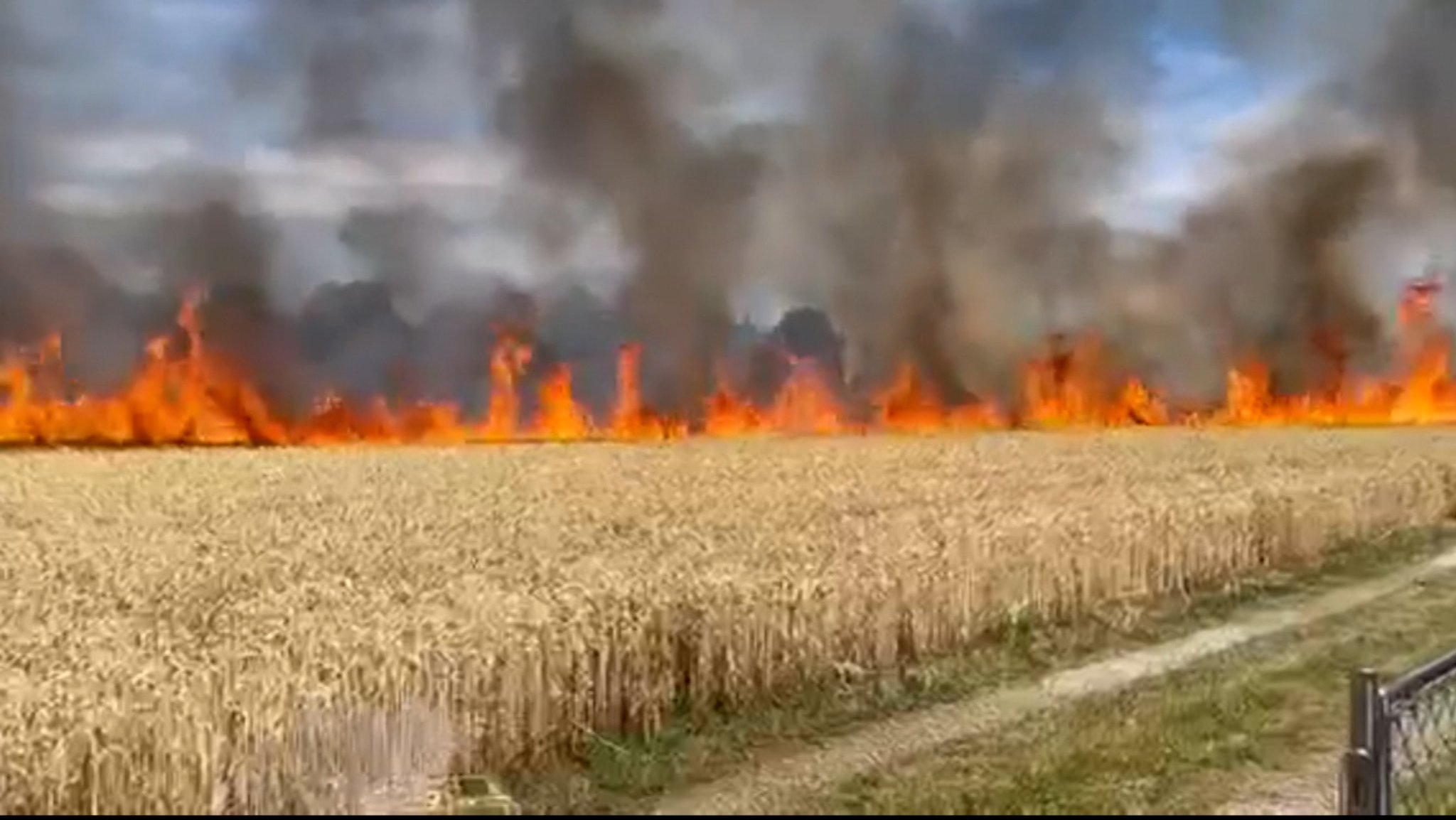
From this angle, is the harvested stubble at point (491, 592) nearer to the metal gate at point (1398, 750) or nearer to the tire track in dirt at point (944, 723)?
the tire track in dirt at point (944, 723)

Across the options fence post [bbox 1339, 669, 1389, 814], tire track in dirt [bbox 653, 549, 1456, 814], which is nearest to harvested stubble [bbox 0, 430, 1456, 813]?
tire track in dirt [bbox 653, 549, 1456, 814]

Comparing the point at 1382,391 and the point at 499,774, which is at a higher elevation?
the point at 1382,391

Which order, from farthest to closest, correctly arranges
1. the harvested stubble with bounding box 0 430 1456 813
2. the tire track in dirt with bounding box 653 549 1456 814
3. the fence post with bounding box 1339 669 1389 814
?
1. the tire track in dirt with bounding box 653 549 1456 814
2. the harvested stubble with bounding box 0 430 1456 813
3. the fence post with bounding box 1339 669 1389 814

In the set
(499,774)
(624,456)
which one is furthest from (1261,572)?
(624,456)

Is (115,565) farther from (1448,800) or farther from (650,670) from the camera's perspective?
(1448,800)

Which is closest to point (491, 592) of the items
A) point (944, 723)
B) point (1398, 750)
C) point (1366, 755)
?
point (944, 723)

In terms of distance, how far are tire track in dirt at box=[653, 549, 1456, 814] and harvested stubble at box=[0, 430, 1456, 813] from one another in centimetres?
111

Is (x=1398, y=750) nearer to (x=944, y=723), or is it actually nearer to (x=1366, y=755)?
(x=944, y=723)

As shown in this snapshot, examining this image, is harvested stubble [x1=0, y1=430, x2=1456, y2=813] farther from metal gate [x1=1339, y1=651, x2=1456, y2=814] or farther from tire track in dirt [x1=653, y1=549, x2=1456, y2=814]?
metal gate [x1=1339, y1=651, x2=1456, y2=814]

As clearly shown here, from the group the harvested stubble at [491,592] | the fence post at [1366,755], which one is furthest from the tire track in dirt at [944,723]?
the fence post at [1366,755]

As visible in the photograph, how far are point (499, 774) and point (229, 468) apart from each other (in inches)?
1194

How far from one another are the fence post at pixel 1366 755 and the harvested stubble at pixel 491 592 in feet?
18.2

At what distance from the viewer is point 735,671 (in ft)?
46.8

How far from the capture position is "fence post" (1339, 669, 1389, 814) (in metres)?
7.02
